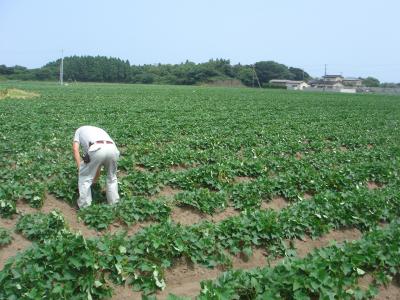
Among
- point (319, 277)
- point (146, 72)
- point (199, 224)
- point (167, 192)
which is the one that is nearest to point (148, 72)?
point (146, 72)

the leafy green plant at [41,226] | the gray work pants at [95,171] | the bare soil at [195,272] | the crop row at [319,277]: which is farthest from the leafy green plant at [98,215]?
the crop row at [319,277]

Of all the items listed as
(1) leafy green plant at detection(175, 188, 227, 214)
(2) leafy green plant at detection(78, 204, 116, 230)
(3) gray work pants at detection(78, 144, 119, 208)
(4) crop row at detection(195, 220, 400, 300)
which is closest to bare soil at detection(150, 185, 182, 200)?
(1) leafy green plant at detection(175, 188, 227, 214)

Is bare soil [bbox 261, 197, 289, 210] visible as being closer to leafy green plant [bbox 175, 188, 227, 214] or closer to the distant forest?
leafy green plant [bbox 175, 188, 227, 214]

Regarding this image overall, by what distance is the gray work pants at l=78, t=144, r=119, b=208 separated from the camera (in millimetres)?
6605

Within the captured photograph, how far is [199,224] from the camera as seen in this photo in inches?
237

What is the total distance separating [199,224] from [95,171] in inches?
78.0

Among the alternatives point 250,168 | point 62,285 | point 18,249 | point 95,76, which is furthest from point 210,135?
point 95,76

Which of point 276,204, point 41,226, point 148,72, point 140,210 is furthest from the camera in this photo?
point 148,72

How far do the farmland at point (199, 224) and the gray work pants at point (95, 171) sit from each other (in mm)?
305

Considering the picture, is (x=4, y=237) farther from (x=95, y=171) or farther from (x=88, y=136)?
(x=88, y=136)

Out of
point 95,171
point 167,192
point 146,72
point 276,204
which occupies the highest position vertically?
point 146,72

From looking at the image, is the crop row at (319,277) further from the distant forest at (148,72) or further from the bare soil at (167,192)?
the distant forest at (148,72)

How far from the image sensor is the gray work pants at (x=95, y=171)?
6605 millimetres

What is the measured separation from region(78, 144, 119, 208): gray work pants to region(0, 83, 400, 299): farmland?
0.30m
